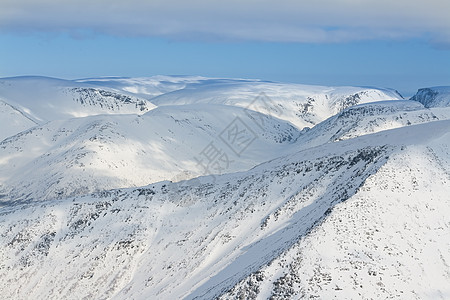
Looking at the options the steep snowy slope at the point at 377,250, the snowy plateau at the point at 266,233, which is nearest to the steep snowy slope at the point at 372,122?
the snowy plateau at the point at 266,233

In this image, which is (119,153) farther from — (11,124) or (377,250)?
(377,250)

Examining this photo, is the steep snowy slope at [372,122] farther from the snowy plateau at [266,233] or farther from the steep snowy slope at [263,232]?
the steep snowy slope at [263,232]

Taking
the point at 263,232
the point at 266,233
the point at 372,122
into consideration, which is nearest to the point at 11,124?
the point at 372,122

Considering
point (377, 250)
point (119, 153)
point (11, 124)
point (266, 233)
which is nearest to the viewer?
point (377, 250)

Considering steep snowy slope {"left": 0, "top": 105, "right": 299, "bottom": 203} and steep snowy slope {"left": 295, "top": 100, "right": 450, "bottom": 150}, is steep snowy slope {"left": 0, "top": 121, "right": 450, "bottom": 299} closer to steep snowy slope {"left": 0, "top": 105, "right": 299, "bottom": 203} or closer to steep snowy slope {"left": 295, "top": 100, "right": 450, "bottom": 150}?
steep snowy slope {"left": 0, "top": 105, "right": 299, "bottom": 203}

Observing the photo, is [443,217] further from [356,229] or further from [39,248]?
[39,248]

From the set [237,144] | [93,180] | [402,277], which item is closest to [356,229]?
[402,277]
